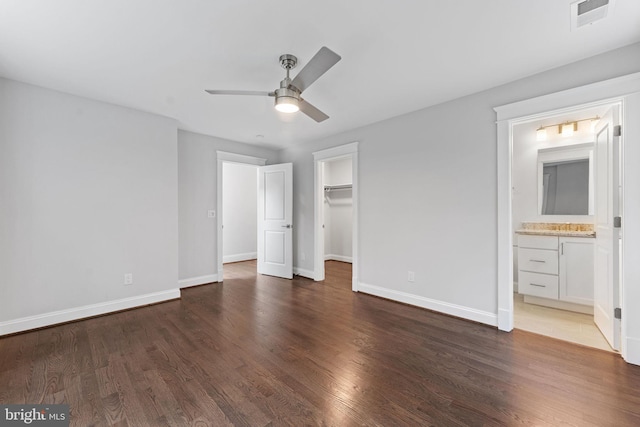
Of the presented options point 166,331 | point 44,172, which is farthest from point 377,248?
point 44,172

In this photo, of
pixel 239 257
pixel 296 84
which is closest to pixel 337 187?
pixel 239 257

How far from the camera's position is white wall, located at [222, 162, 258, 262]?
6.73m

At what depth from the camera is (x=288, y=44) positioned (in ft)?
6.82

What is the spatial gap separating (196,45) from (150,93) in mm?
1249

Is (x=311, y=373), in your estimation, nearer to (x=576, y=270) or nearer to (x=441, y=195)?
(x=441, y=195)

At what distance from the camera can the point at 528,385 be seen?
1886 millimetres

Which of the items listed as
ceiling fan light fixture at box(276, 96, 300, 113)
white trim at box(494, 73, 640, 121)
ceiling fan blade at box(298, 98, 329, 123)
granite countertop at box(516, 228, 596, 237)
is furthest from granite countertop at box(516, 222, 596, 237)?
ceiling fan light fixture at box(276, 96, 300, 113)

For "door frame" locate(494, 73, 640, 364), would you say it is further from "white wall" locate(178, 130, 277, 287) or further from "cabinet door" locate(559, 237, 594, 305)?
"white wall" locate(178, 130, 277, 287)

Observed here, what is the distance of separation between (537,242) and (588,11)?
2.70 meters

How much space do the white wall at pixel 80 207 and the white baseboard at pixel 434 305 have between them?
9.48ft

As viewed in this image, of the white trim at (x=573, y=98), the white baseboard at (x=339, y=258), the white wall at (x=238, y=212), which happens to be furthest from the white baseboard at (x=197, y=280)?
the white trim at (x=573, y=98)

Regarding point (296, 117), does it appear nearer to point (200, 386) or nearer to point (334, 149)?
point (334, 149)

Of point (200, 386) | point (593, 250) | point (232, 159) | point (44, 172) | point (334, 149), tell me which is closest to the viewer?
point (200, 386)

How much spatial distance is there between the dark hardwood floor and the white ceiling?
8.40ft
